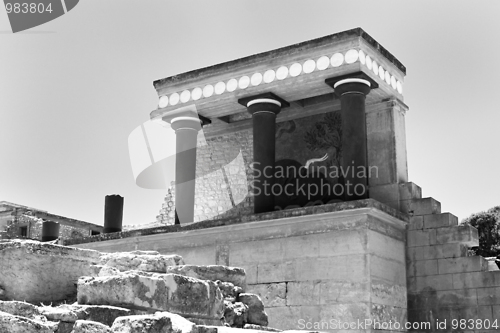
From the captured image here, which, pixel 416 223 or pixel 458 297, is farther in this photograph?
pixel 416 223

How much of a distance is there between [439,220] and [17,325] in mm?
9175

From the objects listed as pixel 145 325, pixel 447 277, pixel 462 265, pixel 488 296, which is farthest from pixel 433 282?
pixel 145 325

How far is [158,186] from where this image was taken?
53.0ft

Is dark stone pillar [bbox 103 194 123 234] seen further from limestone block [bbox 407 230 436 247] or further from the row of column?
limestone block [bbox 407 230 436 247]

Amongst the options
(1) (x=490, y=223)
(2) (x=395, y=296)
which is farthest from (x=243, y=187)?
(1) (x=490, y=223)

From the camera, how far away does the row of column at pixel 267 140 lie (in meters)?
11.5

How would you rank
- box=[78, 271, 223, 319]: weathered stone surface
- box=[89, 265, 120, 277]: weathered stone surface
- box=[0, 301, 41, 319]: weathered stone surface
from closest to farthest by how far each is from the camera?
1. box=[0, 301, 41, 319]: weathered stone surface
2. box=[78, 271, 223, 319]: weathered stone surface
3. box=[89, 265, 120, 277]: weathered stone surface

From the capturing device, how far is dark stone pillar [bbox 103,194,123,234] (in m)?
14.4

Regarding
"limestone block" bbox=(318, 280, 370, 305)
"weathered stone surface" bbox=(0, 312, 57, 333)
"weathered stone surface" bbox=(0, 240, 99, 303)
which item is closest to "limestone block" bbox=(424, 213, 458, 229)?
"limestone block" bbox=(318, 280, 370, 305)

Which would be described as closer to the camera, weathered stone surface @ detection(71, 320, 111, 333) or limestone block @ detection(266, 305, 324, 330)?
weathered stone surface @ detection(71, 320, 111, 333)

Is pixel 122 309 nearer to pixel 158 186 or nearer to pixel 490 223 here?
pixel 158 186

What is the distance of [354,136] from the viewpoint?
1150 centimetres

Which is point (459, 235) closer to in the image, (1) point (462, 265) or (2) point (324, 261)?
(1) point (462, 265)

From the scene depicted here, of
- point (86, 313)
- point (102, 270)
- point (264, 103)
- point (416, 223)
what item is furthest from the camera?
point (264, 103)
